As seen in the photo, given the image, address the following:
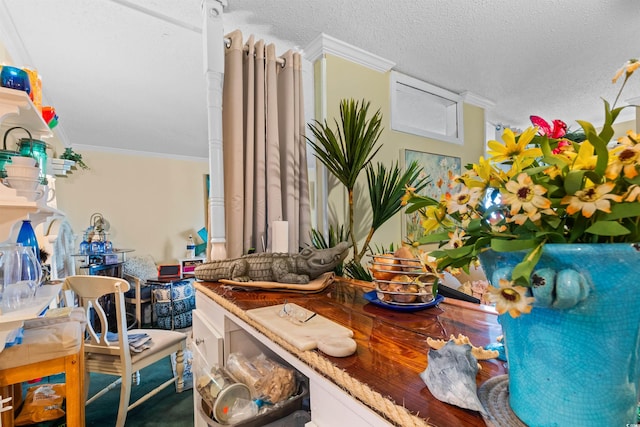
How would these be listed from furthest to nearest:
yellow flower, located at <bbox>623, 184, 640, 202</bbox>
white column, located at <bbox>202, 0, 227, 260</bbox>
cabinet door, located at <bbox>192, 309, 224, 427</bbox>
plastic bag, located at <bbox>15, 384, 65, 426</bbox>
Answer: white column, located at <bbox>202, 0, 227, 260</bbox> < plastic bag, located at <bbox>15, 384, 65, 426</bbox> < cabinet door, located at <bbox>192, 309, 224, 427</bbox> < yellow flower, located at <bbox>623, 184, 640, 202</bbox>

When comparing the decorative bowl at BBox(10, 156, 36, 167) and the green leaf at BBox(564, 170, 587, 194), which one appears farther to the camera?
the decorative bowl at BBox(10, 156, 36, 167)

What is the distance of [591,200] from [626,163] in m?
0.05

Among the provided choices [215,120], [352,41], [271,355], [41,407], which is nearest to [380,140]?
[352,41]

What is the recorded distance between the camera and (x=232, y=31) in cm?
174

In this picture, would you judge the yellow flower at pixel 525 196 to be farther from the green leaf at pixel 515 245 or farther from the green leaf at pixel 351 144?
the green leaf at pixel 351 144

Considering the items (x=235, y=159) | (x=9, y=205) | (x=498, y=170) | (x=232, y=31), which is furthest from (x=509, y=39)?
(x=9, y=205)

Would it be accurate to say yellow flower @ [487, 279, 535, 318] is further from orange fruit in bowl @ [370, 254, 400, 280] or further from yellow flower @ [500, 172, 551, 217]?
orange fruit in bowl @ [370, 254, 400, 280]

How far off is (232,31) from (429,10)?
3.69 ft

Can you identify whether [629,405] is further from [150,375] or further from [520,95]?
[520,95]

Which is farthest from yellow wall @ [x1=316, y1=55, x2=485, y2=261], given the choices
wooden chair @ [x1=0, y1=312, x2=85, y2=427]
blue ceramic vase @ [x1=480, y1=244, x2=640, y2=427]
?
blue ceramic vase @ [x1=480, y1=244, x2=640, y2=427]

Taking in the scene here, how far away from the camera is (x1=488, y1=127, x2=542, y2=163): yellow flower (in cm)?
36

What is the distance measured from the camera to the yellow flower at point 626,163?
11.4 inches

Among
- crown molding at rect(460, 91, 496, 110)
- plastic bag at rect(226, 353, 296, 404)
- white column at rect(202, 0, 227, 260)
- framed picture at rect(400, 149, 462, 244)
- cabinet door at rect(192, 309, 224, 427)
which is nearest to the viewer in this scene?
plastic bag at rect(226, 353, 296, 404)

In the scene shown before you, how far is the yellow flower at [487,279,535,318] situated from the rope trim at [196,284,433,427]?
0.57 ft
